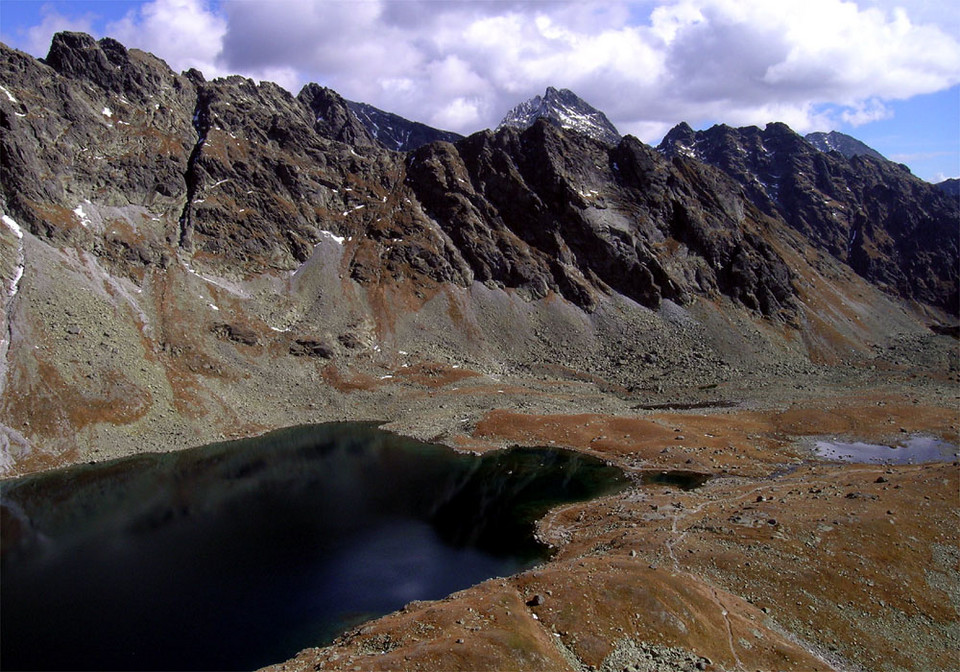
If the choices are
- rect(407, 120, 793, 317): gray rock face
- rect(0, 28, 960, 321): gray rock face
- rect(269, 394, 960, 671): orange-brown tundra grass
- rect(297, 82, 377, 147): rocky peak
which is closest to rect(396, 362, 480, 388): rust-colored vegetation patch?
rect(0, 28, 960, 321): gray rock face

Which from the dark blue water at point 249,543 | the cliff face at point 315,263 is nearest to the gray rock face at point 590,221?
the cliff face at point 315,263

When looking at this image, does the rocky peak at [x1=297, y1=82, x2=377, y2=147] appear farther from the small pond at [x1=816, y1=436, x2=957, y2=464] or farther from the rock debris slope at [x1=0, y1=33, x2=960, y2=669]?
the small pond at [x1=816, y1=436, x2=957, y2=464]

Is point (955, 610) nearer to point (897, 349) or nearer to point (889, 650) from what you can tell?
point (889, 650)

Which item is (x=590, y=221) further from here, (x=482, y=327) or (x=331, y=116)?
A: (x=331, y=116)

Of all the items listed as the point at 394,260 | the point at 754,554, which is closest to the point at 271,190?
the point at 394,260

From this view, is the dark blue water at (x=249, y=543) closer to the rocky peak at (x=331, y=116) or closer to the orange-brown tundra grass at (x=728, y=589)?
the orange-brown tundra grass at (x=728, y=589)

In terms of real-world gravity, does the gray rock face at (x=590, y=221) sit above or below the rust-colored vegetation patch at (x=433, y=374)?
above
